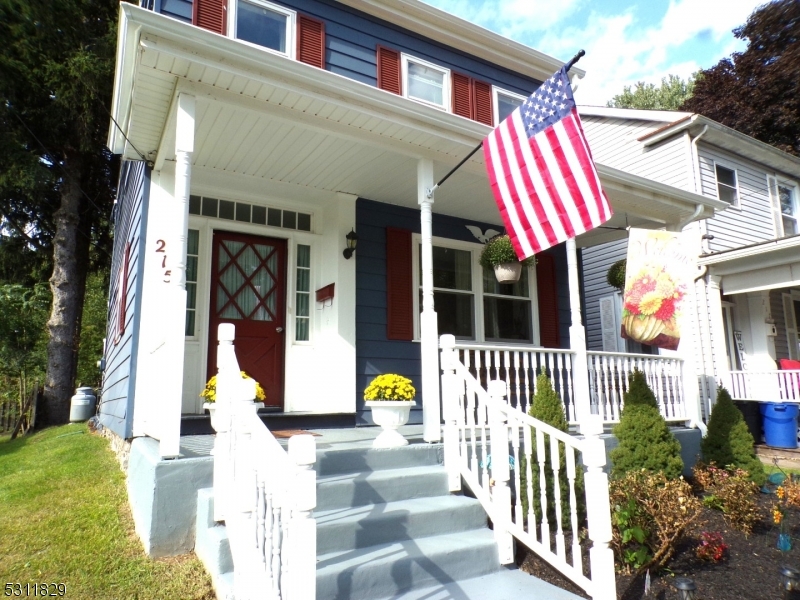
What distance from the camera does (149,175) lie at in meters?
5.11

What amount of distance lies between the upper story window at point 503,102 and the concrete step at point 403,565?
6142mm

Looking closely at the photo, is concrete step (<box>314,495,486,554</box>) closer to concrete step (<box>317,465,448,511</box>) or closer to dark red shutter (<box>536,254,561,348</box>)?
concrete step (<box>317,465,448,511</box>)

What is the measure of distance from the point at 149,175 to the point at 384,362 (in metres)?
3.00

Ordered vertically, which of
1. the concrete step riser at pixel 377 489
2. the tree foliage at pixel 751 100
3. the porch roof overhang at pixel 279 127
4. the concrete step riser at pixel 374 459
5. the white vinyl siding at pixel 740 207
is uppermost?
Answer: the tree foliage at pixel 751 100

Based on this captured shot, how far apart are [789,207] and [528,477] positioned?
12799mm

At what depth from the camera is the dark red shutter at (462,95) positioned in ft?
24.7

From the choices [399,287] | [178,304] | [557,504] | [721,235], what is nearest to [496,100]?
[399,287]

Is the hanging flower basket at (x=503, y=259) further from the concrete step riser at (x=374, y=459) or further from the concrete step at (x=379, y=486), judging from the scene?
the concrete step at (x=379, y=486)

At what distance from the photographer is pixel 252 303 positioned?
18.9 feet

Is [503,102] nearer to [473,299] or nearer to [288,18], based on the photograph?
[473,299]

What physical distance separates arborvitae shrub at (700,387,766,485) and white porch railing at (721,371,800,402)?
3757mm

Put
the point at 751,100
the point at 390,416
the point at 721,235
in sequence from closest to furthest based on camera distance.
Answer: the point at 390,416
the point at 721,235
the point at 751,100

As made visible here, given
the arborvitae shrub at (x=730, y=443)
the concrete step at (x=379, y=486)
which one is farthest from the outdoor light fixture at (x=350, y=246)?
the arborvitae shrub at (x=730, y=443)

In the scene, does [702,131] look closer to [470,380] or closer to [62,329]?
[470,380]
